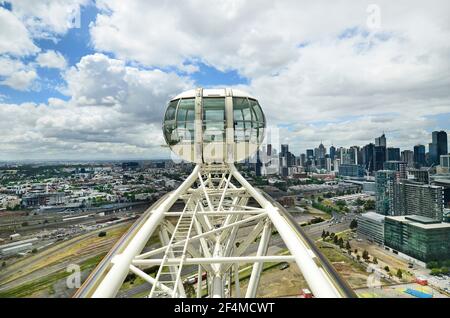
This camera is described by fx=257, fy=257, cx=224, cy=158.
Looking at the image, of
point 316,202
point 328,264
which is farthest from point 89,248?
point 316,202

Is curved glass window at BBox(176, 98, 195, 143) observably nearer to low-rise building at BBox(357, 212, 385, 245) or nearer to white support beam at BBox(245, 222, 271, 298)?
white support beam at BBox(245, 222, 271, 298)

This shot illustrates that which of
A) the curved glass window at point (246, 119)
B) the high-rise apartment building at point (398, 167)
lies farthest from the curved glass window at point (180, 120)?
the high-rise apartment building at point (398, 167)

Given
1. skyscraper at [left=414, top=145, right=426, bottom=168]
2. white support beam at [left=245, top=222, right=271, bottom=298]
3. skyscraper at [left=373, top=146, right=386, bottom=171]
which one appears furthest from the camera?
skyscraper at [left=373, top=146, right=386, bottom=171]

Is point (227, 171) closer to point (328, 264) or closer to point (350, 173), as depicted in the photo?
point (328, 264)

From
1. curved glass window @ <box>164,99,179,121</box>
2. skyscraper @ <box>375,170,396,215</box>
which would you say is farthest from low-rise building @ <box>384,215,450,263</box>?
curved glass window @ <box>164,99,179,121</box>

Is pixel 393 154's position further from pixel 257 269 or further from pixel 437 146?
pixel 257 269
